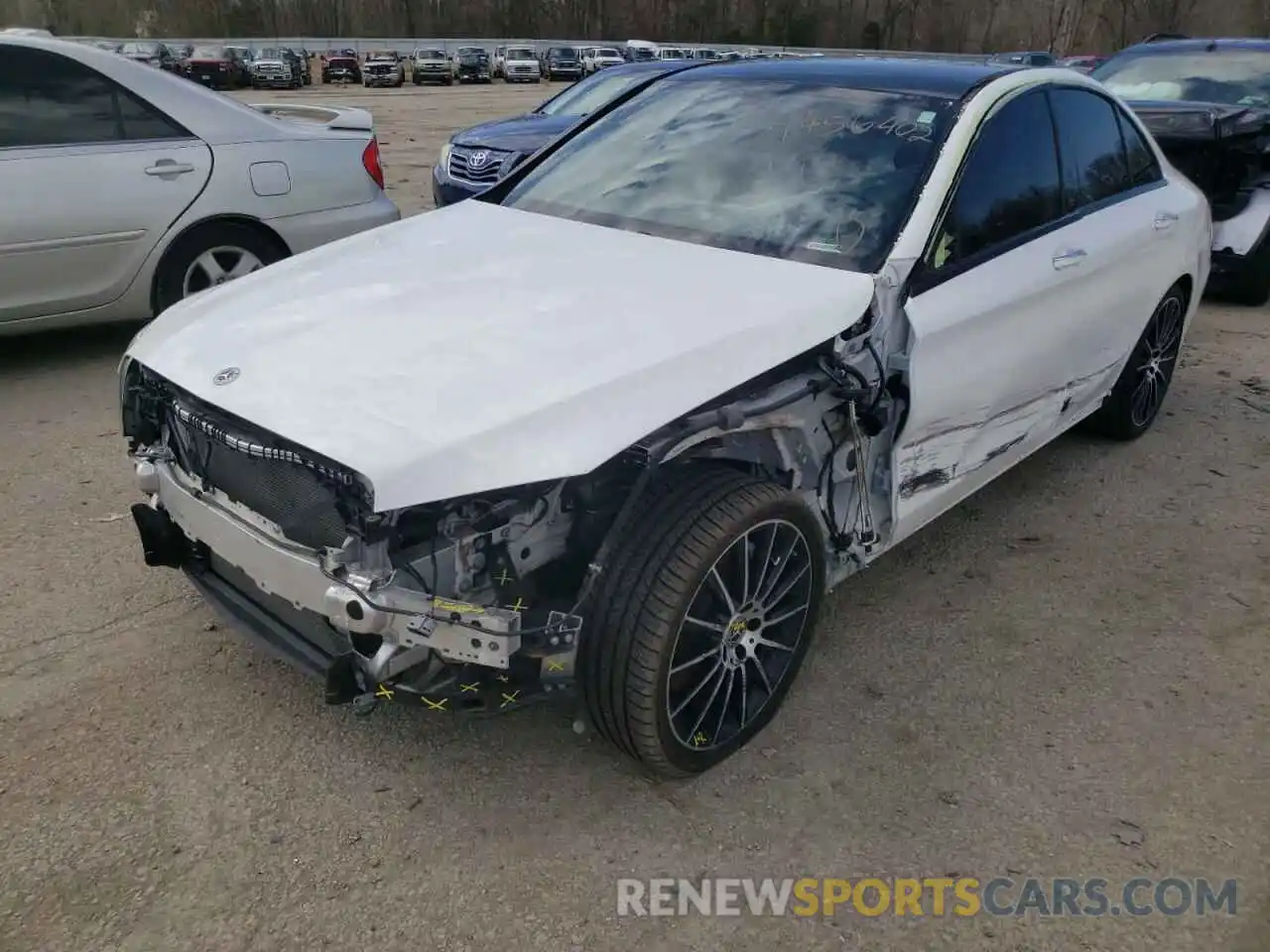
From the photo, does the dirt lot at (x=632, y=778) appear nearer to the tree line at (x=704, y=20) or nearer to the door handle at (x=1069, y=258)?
the door handle at (x=1069, y=258)

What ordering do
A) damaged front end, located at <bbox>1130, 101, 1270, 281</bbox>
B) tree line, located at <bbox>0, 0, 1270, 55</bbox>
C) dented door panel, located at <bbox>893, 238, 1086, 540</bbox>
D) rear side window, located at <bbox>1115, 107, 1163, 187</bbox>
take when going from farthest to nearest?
tree line, located at <bbox>0, 0, 1270, 55</bbox> < damaged front end, located at <bbox>1130, 101, 1270, 281</bbox> < rear side window, located at <bbox>1115, 107, 1163, 187</bbox> < dented door panel, located at <bbox>893, 238, 1086, 540</bbox>

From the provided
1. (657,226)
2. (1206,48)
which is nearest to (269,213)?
(657,226)

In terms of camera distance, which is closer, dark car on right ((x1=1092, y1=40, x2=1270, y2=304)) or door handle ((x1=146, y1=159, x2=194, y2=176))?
door handle ((x1=146, y1=159, x2=194, y2=176))

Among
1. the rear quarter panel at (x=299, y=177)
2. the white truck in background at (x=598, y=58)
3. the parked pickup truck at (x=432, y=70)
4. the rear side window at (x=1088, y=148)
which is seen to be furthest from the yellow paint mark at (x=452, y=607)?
the white truck in background at (x=598, y=58)

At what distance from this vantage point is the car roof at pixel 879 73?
11.0 feet

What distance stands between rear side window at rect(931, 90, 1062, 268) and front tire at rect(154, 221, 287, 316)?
375cm

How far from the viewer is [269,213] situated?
5520 millimetres

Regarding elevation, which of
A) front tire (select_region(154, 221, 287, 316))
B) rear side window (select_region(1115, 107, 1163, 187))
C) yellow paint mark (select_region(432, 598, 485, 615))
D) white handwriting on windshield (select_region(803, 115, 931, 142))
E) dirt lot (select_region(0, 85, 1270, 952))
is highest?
white handwriting on windshield (select_region(803, 115, 931, 142))

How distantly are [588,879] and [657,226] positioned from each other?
199 cm

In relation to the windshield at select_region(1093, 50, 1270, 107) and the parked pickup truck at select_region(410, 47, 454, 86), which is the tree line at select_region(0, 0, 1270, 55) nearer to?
the parked pickup truck at select_region(410, 47, 454, 86)

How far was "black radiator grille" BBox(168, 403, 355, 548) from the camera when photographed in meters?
2.22

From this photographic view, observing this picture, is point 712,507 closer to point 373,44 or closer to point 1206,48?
point 1206,48

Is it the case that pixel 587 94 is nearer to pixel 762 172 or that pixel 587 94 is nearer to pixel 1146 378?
pixel 1146 378

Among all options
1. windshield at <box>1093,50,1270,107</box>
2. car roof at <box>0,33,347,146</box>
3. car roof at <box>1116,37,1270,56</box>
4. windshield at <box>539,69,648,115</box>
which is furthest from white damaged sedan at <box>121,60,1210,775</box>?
windshield at <box>539,69,648,115</box>
